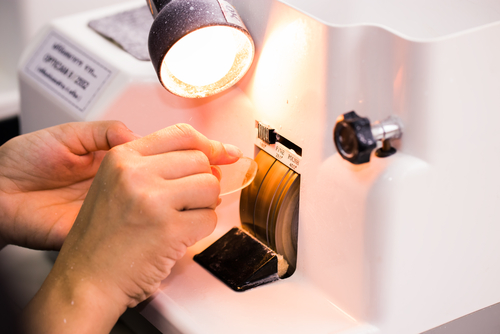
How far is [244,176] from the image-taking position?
28.9 inches

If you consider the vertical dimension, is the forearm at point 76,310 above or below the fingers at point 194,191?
below

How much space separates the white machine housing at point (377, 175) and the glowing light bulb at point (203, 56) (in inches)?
1.5

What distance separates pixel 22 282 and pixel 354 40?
1.90 ft

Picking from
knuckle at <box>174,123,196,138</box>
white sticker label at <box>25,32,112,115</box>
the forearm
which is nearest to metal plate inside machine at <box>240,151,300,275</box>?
knuckle at <box>174,123,196,138</box>

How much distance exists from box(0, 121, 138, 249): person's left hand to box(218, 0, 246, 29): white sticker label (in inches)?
9.1

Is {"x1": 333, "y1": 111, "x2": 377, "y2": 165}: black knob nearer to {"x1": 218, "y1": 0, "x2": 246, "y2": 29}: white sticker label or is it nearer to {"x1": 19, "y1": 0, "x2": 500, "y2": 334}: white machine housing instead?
{"x1": 19, "y1": 0, "x2": 500, "y2": 334}: white machine housing

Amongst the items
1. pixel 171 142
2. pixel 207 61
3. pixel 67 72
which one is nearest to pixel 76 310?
pixel 171 142

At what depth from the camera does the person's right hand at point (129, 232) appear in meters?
0.62

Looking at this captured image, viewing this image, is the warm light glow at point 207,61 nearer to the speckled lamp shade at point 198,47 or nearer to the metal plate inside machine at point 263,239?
the speckled lamp shade at point 198,47

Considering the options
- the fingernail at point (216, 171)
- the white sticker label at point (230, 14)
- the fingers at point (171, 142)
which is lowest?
the fingernail at point (216, 171)

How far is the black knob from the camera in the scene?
20.5 inches

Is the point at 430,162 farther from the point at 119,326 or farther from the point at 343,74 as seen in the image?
the point at 119,326

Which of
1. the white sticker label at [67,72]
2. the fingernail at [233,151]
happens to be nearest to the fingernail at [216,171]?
the fingernail at [233,151]

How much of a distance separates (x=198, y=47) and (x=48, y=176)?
329 mm
